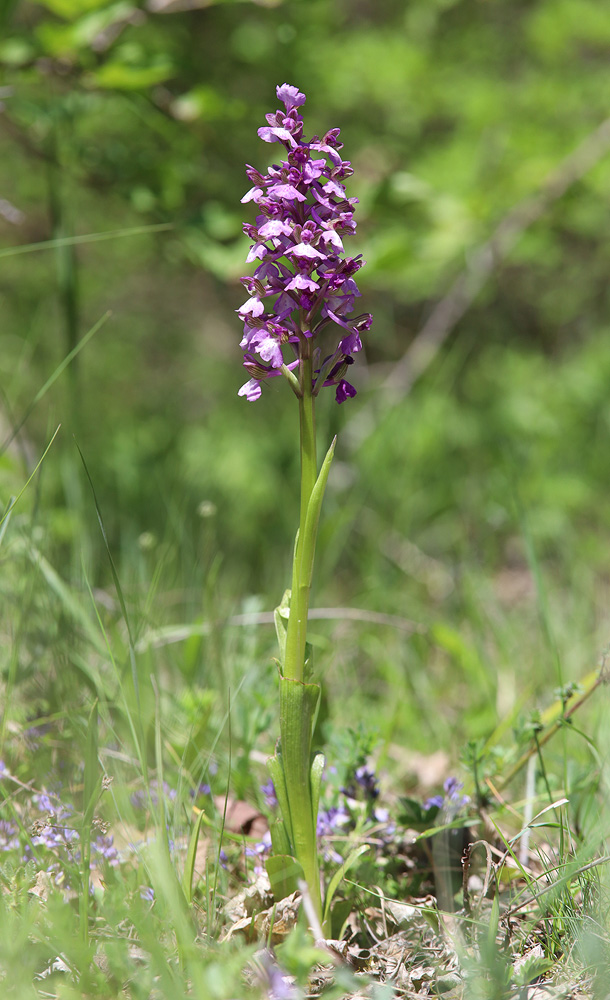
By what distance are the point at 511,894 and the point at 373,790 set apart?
0.30 meters

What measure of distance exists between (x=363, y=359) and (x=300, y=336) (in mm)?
4057

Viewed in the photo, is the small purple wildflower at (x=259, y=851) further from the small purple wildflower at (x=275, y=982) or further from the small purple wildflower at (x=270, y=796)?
the small purple wildflower at (x=275, y=982)

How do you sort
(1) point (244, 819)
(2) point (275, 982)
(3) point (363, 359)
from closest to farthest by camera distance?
(2) point (275, 982), (1) point (244, 819), (3) point (363, 359)

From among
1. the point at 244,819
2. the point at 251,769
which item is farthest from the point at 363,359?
the point at 244,819

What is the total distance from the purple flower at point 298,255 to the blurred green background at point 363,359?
750 mm

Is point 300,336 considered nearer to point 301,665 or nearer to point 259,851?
point 301,665

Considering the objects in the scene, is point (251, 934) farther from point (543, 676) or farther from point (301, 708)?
point (543, 676)

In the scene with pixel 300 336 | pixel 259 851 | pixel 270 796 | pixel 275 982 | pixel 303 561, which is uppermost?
pixel 300 336

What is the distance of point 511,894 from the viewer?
4.41ft

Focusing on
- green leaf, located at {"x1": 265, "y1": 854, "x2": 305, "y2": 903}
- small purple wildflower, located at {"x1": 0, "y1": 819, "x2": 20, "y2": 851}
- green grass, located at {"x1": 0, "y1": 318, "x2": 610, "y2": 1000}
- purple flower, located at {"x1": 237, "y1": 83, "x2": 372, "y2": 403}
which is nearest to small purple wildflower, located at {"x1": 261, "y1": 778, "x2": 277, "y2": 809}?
green grass, located at {"x1": 0, "y1": 318, "x2": 610, "y2": 1000}

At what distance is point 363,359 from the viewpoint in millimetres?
5094

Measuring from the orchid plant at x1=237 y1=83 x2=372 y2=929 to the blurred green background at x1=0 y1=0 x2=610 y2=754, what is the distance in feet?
1.98

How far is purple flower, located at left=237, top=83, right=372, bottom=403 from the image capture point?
1.09 meters

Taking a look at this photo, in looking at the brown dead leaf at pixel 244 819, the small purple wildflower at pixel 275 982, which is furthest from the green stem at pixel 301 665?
the brown dead leaf at pixel 244 819
